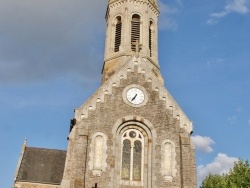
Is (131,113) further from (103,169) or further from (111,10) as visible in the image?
(111,10)

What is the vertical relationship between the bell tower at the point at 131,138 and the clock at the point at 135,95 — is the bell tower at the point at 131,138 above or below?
below

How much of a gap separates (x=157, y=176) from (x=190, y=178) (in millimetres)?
2238

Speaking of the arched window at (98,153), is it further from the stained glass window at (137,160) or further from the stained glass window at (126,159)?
the stained glass window at (137,160)

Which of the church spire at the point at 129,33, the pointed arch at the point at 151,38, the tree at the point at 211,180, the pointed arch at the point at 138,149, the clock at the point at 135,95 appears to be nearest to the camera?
the pointed arch at the point at 138,149

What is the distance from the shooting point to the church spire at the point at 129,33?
3512cm

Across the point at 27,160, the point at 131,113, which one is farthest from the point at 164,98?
the point at 27,160

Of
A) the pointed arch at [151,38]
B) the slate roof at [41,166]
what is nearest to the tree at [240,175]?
the pointed arch at [151,38]

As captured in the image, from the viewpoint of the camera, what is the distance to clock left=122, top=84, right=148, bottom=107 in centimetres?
2692

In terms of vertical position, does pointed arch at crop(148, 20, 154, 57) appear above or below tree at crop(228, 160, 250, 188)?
above

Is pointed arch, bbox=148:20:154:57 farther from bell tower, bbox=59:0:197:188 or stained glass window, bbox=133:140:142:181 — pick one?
stained glass window, bbox=133:140:142:181

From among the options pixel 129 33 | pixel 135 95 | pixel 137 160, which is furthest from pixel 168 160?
pixel 129 33

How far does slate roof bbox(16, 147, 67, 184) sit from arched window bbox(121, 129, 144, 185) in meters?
9.69

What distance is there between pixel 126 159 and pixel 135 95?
16.1 feet

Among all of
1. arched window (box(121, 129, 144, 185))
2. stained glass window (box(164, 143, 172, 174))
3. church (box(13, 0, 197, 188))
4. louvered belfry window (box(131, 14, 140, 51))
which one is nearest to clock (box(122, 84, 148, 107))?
church (box(13, 0, 197, 188))
